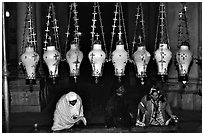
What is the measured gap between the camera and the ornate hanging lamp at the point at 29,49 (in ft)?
9.45

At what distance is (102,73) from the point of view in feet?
9.90

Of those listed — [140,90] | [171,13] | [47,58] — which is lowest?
[140,90]

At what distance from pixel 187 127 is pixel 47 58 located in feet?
3.46

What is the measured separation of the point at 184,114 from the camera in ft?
10.1

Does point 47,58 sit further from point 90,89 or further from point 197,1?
point 197,1

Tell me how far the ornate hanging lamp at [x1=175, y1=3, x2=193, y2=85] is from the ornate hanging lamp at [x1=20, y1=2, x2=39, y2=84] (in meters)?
0.94

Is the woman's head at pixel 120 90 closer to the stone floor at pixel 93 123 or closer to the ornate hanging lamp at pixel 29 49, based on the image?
the stone floor at pixel 93 123

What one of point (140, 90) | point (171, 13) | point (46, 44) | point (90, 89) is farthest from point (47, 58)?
point (171, 13)

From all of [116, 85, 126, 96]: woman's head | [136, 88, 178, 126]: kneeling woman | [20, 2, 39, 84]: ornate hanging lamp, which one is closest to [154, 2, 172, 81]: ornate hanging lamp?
[136, 88, 178, 126]: kneeling woman

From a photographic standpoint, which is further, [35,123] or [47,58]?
[35,123]

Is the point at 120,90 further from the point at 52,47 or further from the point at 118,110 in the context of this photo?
the point at 52,47

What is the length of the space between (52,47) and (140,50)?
57 centimetres

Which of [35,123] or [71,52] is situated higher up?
[71,52]

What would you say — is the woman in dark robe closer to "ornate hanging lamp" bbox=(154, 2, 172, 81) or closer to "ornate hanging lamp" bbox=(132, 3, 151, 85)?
"ornate hanging lamp" bbox=(132, 3, 151, 85)
